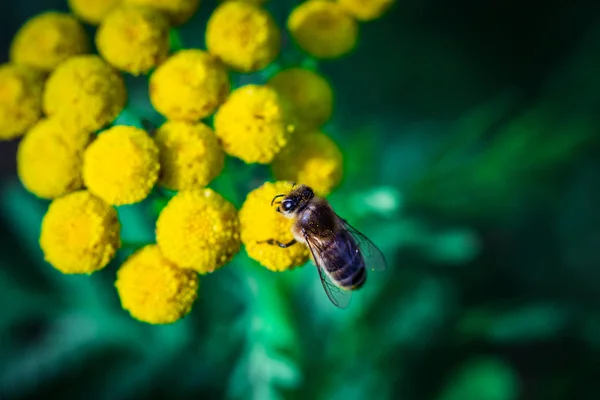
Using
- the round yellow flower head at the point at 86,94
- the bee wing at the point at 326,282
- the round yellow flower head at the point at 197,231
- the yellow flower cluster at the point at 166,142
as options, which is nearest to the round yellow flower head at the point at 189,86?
the yellow flower cluster at the point at 166,142

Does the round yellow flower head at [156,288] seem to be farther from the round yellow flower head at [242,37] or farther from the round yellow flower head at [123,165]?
the round yellow flower head at [242,37]

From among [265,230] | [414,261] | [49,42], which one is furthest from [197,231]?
[414,261]

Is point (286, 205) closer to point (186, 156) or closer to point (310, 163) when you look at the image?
point (310, 163)

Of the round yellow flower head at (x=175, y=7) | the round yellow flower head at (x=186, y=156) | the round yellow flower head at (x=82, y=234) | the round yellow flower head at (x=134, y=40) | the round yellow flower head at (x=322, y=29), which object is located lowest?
the round yellow flower head at (x=82, y=234)

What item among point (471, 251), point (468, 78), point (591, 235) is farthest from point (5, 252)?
point (591, 235)

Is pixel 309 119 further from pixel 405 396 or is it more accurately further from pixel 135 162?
pixel 405 396

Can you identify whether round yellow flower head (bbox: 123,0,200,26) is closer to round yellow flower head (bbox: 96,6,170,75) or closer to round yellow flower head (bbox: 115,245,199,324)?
round yellow flower head (bbox: 96,6,170,75)
